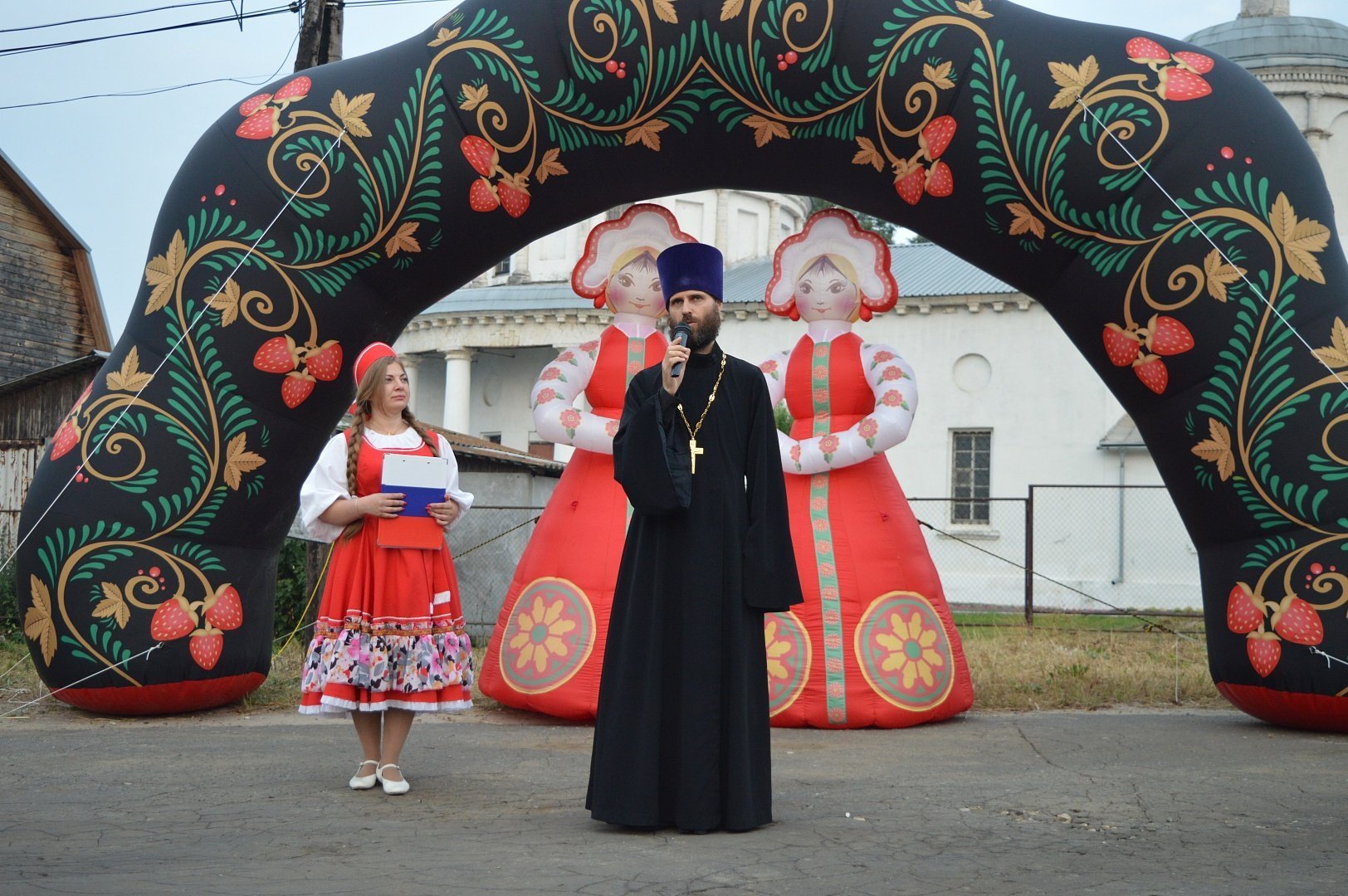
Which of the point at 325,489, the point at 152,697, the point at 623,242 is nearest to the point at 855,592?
the point at 623,242

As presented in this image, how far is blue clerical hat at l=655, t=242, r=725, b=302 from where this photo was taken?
480cm

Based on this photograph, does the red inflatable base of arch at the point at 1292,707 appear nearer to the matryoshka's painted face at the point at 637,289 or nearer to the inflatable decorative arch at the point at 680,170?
the inflatable decorative arch at the point at 680,170

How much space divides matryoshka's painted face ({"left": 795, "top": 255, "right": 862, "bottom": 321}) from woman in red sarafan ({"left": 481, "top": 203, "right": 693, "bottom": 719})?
0.82 metres

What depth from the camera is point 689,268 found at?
480 cm

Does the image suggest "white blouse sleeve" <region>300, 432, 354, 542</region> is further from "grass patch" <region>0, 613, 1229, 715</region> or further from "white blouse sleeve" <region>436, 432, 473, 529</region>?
"grass patch" <region>0, 613, 1229, 715</region>

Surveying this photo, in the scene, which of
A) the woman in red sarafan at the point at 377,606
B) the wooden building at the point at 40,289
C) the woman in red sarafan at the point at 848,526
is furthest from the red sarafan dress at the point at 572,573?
the wooden building at the point at 40,289

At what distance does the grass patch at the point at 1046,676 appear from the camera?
8.27 meters

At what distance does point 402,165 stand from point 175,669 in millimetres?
2838

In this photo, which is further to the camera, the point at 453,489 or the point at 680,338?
the point at 453,489

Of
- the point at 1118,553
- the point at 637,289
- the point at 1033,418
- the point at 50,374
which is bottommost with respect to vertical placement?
the point at 1118,553

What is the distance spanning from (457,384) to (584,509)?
26.4m

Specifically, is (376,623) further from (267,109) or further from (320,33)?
(320,33)

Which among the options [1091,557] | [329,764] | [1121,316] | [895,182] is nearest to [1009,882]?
[329,764]

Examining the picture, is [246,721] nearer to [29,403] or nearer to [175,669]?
[175,669]
